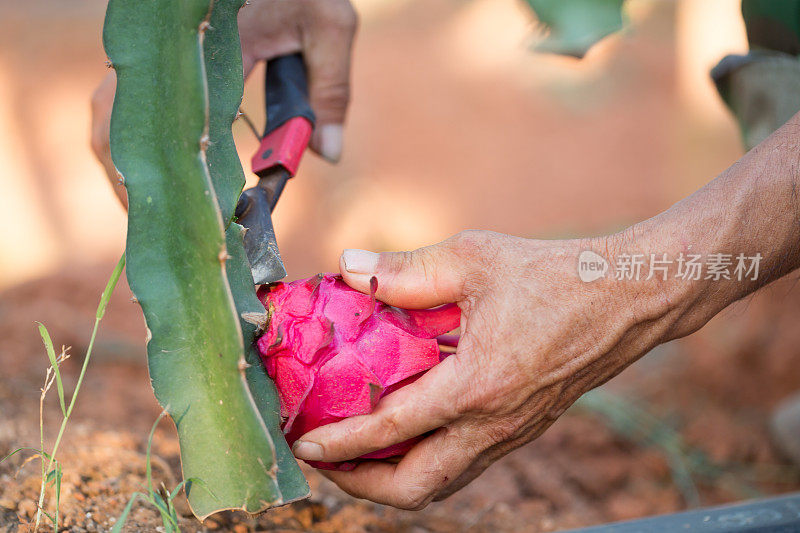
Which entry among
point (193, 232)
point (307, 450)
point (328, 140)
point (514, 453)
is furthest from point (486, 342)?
point (514, 453)

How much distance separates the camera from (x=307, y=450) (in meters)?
0.96

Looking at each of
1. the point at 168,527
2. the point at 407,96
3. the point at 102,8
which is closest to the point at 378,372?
the point at 168,527

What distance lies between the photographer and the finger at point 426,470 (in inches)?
40.2

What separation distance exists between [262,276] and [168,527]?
0.34 meters

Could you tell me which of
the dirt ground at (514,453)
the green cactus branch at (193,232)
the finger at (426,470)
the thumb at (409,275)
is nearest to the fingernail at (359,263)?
the thumb at (409,275)

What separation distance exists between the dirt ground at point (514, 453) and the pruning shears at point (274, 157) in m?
0.39

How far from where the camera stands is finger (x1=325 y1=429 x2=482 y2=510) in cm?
102

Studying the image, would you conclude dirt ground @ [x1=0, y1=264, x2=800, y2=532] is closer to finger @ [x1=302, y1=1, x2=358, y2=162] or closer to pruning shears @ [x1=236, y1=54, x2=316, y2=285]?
pruning shears @ [x1=236, y1=54, x2=316, y2=285]

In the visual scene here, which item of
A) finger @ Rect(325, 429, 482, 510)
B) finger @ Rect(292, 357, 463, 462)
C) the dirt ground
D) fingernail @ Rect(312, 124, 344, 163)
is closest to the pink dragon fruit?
finger @ Rect(292, 357, 463, 462)

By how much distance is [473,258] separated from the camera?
0.99m

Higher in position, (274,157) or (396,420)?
(274,157)

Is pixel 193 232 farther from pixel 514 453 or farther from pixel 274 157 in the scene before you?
pixel 514 453

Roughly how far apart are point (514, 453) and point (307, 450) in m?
1.20

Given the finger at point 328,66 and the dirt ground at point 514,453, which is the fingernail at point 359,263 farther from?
the finger at point 328,66
